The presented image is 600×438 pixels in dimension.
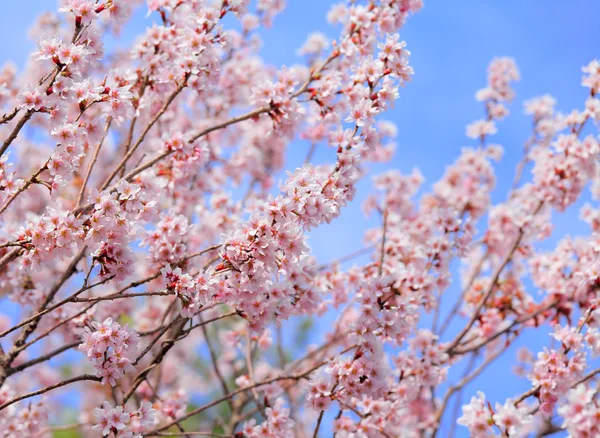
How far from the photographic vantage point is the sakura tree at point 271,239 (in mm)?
3637

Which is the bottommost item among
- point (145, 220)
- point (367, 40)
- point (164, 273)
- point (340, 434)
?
point (340, 434)

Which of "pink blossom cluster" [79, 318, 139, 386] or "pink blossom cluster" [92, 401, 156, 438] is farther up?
"pink blossom cluster" [79, 318, 139, 386]

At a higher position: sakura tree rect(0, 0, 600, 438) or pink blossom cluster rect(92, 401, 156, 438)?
sakura tree rect(0, 0, 600, 438)

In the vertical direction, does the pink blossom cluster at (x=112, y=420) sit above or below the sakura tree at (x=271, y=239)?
below

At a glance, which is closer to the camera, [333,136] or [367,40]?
[333,136]

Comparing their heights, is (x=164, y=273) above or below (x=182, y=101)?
below

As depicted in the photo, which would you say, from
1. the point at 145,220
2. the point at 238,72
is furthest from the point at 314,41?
the point at 145,220

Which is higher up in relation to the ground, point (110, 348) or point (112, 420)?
point (110, 348)

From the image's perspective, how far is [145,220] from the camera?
3.96m

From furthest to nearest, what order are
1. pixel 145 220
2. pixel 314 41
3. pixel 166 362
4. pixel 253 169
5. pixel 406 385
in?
pixel 166 362, pixel 253 169, pixel 314 41, pixel 406 385, pixel 145 220

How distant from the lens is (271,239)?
357 centimetres

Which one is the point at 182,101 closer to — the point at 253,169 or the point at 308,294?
the point at 253,169

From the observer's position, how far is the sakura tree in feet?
11.9

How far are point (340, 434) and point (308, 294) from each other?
111cm
